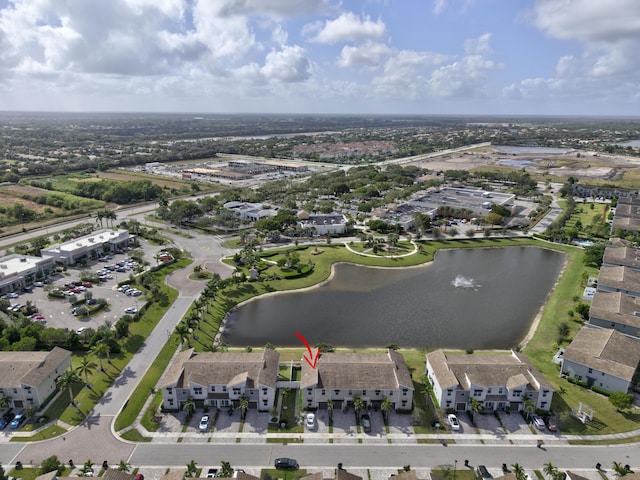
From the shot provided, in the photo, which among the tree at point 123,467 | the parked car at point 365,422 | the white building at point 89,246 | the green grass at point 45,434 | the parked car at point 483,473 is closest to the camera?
the tree at point 123,467

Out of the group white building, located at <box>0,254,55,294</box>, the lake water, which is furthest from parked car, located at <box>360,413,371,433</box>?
white building, located at <box>0,254,55,294</box>

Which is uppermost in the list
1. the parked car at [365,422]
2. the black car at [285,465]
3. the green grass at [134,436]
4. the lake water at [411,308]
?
the black car at [285,465]

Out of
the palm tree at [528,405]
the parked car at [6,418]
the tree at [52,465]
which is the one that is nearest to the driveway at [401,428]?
the palm tree at [528,405]

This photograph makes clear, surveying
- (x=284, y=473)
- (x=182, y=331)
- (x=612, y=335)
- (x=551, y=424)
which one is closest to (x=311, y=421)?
(x=284, y=473)

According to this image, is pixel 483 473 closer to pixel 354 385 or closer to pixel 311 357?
pixel 354 385

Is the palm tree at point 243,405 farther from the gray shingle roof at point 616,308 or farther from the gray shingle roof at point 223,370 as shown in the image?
the gray shingle roof at point 616,308

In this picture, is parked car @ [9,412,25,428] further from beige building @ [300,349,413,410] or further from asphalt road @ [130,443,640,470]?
beige building @ [300,349,413,410]
